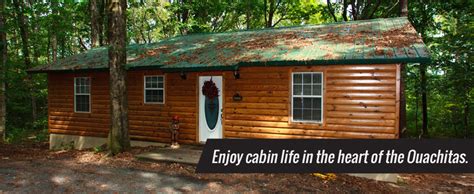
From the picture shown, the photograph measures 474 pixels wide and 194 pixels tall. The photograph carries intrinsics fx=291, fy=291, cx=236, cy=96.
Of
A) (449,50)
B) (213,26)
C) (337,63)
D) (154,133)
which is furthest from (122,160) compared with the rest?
(213,26)

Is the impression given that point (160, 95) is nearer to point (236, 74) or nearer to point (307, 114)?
point (236, 74)

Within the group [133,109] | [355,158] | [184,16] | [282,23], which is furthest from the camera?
[282,23]

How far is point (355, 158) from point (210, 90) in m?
4.22

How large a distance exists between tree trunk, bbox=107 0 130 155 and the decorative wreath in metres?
2.22

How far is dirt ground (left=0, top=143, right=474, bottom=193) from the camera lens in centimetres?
545

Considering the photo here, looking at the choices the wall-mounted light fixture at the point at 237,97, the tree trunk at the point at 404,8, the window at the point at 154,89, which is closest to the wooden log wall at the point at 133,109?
the window at the point at 154,89

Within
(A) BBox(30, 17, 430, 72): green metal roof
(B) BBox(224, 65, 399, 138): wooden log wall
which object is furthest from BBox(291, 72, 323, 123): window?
(A) BBox(30, 17, 430, 72): green metal roof

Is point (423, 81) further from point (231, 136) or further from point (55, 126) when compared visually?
point (55, 126)

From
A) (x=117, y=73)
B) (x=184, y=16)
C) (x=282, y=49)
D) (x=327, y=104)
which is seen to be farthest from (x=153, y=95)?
(x=184, y=16)

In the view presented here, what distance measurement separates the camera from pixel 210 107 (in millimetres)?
8617

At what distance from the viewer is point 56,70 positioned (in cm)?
1034

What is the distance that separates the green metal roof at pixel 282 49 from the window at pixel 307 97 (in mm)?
617

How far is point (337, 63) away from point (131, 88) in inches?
261

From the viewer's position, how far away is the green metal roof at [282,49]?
21.3 feet
